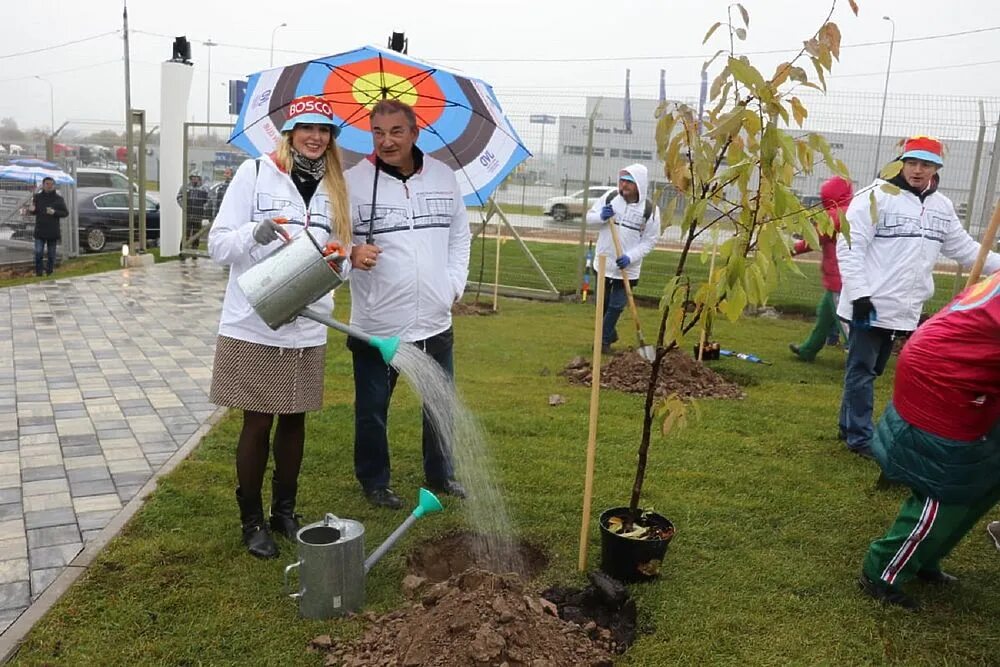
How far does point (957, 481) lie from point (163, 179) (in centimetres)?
1658

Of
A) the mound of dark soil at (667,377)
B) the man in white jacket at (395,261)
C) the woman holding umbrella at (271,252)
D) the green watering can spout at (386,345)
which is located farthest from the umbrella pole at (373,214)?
the mound of dark soil at (667,377)

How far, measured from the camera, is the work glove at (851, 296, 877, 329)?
16.4 ft

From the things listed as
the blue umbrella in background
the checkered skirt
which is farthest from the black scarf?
the blue umbrella in background

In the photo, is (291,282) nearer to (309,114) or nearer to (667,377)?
(309,114)

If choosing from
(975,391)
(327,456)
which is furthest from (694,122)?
(327,456)

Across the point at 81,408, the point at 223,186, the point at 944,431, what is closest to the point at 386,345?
the point at 944,431

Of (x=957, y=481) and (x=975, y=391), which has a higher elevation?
(x=975, y=391)

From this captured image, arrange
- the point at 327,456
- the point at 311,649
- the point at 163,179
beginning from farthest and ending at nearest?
the point at 163,179 → the point at 327,456 → the point at 311,649

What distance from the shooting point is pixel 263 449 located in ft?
11.5

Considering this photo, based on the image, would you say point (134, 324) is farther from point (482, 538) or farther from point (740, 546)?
point (740, 546)

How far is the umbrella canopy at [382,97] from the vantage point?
13.1 ft

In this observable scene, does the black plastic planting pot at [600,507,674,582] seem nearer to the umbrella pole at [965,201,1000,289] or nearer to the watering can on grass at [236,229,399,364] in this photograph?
the watering can on grass at [236,229,399,364]

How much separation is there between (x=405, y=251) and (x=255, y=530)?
152cm

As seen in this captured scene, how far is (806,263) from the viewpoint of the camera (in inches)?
557
